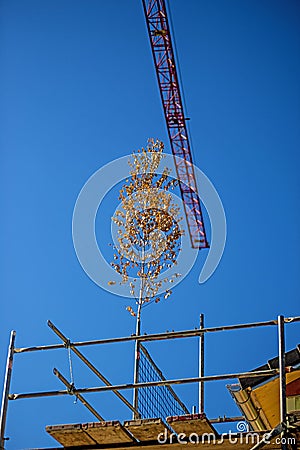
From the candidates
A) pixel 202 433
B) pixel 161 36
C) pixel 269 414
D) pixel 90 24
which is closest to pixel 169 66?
pixel 161 36

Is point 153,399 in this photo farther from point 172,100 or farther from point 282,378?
point 172,100

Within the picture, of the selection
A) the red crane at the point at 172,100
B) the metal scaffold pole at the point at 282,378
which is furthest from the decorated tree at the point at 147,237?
the red crane at the point at 172,100

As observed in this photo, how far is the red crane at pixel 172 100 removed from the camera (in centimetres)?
3650

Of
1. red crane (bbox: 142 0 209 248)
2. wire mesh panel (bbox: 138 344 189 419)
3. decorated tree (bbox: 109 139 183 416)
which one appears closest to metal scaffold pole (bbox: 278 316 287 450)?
wire mesh panel (bbox: 138 344 189 419)

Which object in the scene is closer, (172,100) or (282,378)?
(282,378)

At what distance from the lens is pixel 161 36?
3672 cm

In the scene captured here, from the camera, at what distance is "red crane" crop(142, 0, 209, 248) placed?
120ft

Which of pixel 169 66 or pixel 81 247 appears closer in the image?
pixel 81 247

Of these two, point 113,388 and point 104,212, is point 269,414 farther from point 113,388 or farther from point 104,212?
point 104,212

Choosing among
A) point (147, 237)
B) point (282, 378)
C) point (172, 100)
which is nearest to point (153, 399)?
point (147, 237)

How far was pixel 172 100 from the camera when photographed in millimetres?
36812

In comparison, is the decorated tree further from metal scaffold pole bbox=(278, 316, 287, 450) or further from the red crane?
the red crane

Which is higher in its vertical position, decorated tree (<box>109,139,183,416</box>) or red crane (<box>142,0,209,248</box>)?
red crane (<box>142,0,209,248</box>)

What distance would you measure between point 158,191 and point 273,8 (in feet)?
63.4
